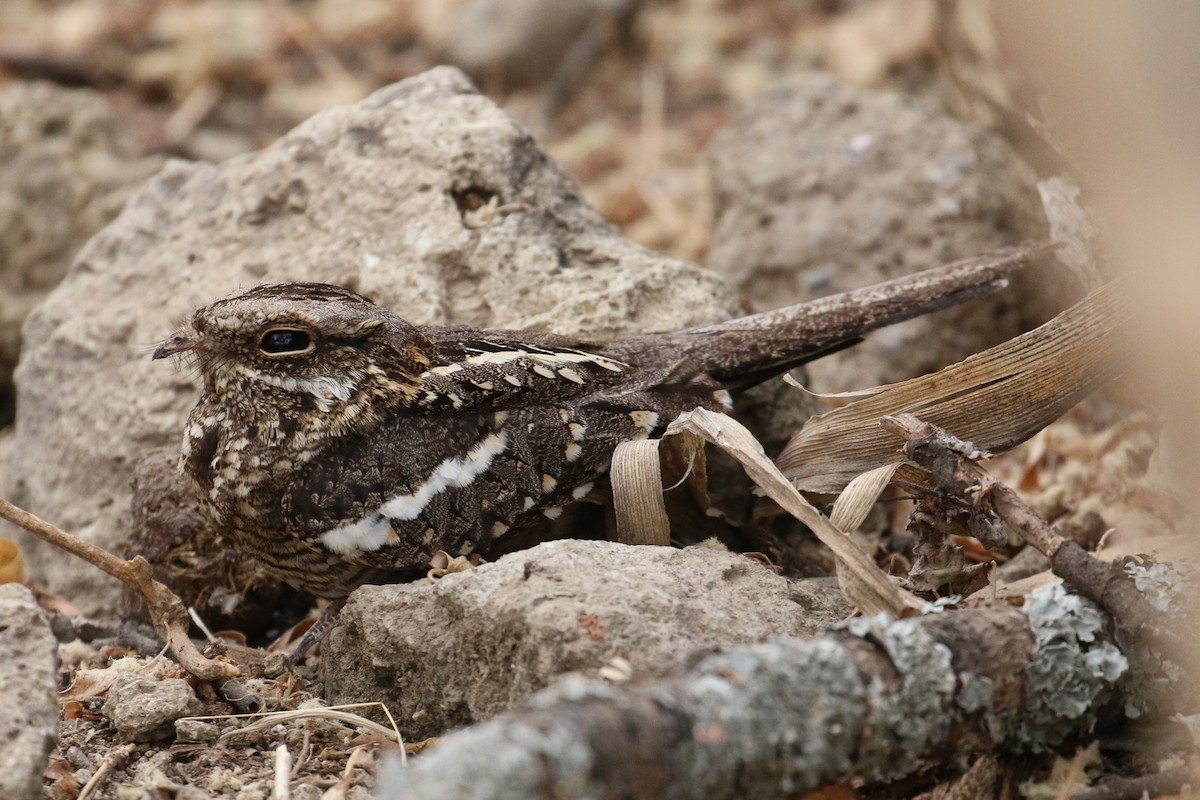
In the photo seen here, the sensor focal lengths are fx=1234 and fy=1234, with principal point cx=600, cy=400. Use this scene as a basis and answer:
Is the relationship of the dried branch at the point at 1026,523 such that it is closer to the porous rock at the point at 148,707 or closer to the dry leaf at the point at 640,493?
the dry leaf at the point at 640,493

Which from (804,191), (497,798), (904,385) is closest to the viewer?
(497,798)

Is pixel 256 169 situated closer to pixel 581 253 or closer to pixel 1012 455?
pixel 581 253

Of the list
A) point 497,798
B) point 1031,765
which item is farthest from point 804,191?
point 497,798

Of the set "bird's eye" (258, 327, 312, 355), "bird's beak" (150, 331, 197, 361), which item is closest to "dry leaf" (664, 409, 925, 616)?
"bird's eye" (258, 327, 312, 355)

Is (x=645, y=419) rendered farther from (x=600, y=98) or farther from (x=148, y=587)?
(x=600, y=98)

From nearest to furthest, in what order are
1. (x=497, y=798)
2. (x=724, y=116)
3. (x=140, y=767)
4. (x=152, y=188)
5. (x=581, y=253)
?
(x=497, y=798) < (x=140, y=767) < (x=581, y=253) < (x=152, y=188) < (x=724, y=116)

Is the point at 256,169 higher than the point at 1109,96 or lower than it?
lower

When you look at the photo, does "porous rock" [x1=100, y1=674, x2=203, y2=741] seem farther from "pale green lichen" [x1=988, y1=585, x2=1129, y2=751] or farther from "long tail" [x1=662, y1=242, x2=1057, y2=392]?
"pale green lichen" [x1=988, y1=585, x2=1129, y2=751]
